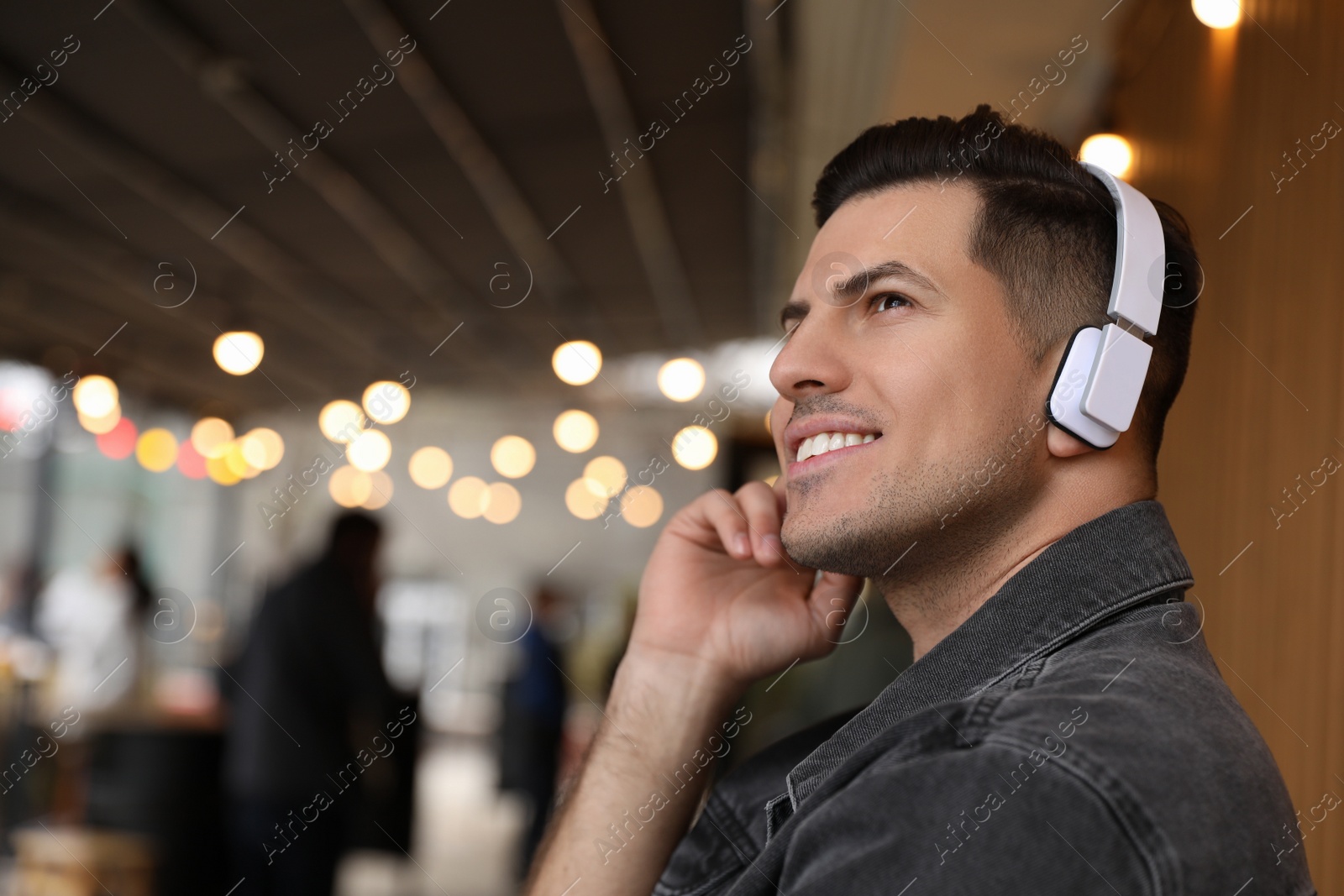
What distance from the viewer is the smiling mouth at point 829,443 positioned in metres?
1.27

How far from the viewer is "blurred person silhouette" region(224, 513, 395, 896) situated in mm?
3943

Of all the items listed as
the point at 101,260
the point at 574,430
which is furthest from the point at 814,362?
the point at 574,430

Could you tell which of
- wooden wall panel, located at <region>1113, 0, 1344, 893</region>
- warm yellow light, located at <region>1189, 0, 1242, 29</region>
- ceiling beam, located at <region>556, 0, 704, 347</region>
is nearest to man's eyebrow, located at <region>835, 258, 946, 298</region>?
wooden wall panel, located at <region>1113, 0, 1344, 893</region>

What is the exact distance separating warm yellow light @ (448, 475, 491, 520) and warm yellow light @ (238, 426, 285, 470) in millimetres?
2223

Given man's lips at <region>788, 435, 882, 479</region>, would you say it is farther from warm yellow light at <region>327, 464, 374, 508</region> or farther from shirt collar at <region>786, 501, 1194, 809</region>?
warm yellow light at <region>327, 464, 374, 508</region>

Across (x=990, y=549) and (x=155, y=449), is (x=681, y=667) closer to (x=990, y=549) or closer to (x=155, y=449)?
(x=990, y=549)

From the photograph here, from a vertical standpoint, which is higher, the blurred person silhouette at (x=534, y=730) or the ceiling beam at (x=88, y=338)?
the ceiling beam at (x=88, y=338)

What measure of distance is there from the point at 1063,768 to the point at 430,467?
39.0 feet

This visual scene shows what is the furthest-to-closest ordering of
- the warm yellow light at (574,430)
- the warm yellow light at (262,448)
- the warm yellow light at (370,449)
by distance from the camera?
the warm yellow light at (262,448)
the warm yellow light at (370,449)
the warm yellow light at (574,430)

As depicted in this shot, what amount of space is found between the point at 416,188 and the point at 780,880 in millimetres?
5147

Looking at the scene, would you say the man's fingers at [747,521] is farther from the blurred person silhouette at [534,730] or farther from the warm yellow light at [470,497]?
the warm yellow light at [470,497]

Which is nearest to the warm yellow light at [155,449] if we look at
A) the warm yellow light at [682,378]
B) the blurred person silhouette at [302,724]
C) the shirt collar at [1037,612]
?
the warm yellow light at [682,378]

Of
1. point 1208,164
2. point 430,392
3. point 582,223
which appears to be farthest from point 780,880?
point 430,392

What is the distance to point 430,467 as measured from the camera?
12203 mm
